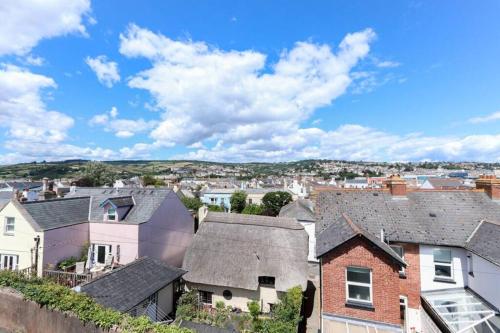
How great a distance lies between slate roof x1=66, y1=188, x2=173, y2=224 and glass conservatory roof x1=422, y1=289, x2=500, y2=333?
2051 cm

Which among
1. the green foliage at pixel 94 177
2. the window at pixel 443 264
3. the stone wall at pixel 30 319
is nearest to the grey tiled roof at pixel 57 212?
the stone wall at pixel 30 319

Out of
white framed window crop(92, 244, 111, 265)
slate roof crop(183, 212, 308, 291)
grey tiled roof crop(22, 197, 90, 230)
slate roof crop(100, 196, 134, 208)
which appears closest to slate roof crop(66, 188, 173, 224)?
slate roof crop(100, 196, 134, 208)

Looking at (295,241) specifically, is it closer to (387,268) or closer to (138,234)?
(387,268)

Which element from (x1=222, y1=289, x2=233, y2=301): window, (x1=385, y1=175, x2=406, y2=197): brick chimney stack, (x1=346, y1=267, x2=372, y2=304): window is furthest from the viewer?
(x1=222, y1=289, x2=233, y2=301): window

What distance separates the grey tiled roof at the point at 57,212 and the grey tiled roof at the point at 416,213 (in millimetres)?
19813

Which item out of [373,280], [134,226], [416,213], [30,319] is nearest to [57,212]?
[134,226]

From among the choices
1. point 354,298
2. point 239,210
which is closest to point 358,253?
point 354,298

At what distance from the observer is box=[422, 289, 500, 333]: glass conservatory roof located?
12219mm

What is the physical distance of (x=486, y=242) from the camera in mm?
13398

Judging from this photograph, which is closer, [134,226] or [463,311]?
[463,311]

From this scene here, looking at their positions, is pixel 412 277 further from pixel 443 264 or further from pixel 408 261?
pixel 443 264

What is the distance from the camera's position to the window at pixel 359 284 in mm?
13562

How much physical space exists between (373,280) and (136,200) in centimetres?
2022

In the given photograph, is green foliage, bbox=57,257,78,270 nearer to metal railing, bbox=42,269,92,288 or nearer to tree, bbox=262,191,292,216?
metal railing, bbox=42,269,92,288
